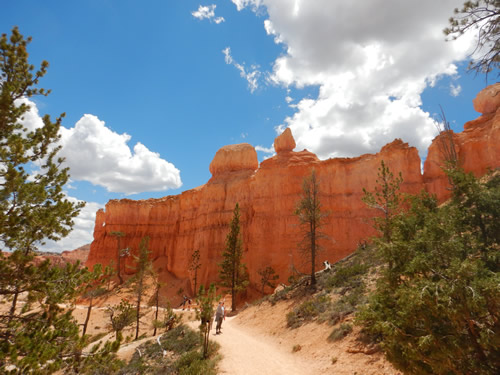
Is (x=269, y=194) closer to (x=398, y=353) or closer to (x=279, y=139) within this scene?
(x=279, y=139)

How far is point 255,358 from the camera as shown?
38.4 ft

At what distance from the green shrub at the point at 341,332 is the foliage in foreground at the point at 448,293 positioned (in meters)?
4.66

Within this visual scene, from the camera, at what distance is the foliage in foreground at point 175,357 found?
11.0 metres

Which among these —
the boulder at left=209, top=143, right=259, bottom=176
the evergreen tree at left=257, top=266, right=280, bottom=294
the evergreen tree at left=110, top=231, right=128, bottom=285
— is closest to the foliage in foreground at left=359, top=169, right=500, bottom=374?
the evergreen tree at left=257, top=266, right=280, bottom=294

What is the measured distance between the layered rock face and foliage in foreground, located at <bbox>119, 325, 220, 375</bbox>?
11436 millimetres

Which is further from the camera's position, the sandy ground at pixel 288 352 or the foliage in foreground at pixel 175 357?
the foliage in foreground at pixel 175 357

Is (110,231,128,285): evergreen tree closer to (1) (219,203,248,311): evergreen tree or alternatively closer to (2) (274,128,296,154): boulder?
(1) (219,203,248,311): evergreen tree

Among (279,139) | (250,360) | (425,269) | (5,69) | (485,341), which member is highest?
(279,139)

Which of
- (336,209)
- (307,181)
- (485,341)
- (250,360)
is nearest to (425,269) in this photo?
(485,341)

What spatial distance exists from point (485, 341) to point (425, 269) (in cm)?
157

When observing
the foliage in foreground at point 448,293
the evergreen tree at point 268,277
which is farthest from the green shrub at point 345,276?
the evergreen tree at point 268,277

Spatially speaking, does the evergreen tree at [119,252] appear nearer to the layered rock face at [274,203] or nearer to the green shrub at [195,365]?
the layered rock face at [274,203]

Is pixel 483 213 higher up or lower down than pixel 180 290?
higher up

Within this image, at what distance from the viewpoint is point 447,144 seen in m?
30.6
